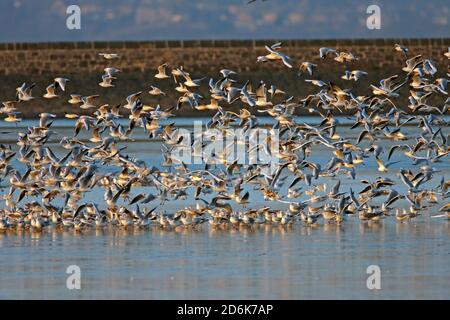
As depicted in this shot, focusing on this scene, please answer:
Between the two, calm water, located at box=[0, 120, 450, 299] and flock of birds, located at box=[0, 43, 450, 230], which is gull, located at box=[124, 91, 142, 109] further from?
calm water, located at box=[0, 120, 450, 299]

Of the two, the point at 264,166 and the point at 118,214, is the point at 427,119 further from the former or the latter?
the point at 118,214

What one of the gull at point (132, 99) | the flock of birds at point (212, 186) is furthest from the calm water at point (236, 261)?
the gull at point (132, 99)

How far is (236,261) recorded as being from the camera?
1527cm

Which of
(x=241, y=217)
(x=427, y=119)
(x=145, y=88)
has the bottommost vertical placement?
(x=241, y=217)

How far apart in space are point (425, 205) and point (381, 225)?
6.79ft

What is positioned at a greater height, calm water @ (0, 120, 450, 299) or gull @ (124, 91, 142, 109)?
gull @ (124, 91, 142, 109)

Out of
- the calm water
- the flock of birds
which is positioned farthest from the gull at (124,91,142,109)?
the calm water

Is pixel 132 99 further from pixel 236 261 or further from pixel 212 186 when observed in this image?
pixel 236 261

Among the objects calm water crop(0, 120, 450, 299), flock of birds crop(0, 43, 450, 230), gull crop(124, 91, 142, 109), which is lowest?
calm water crop(0, 120, 450, 299)

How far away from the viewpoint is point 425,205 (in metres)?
19.9

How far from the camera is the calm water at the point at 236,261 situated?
13555mm

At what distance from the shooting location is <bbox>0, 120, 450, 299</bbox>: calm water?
13555 mm

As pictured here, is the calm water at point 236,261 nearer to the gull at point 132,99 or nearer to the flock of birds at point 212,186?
the flock of birds at point 212,186
